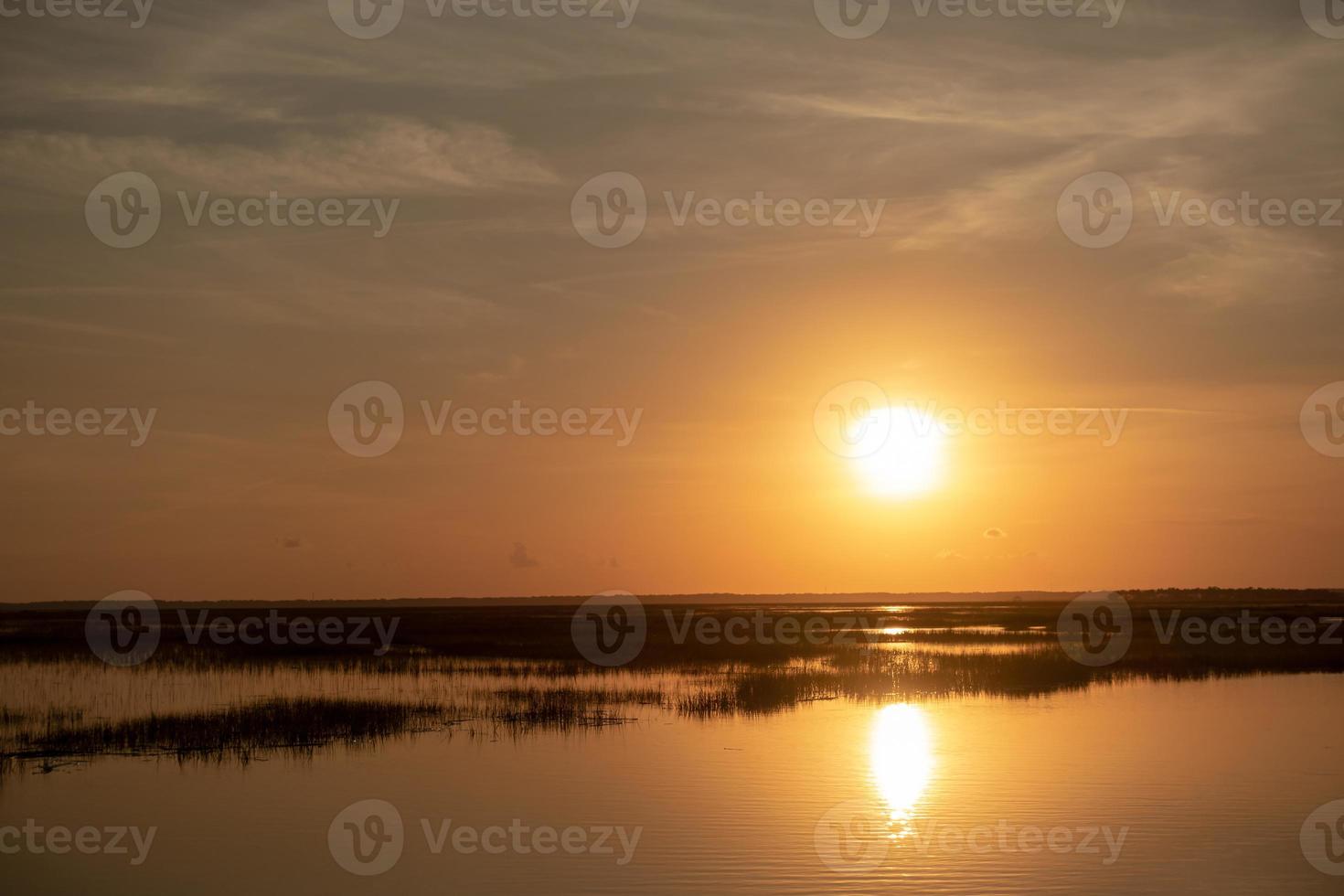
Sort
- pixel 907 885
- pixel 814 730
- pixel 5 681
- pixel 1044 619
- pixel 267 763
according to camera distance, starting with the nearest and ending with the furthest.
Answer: pixel 907 885
pixel 267 763
pixel 814 730
pixel 5 681
pixel 1044 619

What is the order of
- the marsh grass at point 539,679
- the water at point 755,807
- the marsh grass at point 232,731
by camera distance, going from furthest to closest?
1. the marsh grass at point 539,679
2. the marsh grass at point 232,731
3. the water at point 755,807

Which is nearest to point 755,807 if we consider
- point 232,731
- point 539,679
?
point 232,731

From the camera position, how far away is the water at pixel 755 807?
56.5 ft

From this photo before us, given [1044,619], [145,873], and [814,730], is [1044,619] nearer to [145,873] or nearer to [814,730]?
[814,730]

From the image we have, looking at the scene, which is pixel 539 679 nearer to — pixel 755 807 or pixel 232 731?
pixel 232 731

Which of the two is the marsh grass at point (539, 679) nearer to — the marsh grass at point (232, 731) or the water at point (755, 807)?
the marsh grass at point (232, 731)

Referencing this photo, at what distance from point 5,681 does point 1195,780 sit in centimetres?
3570

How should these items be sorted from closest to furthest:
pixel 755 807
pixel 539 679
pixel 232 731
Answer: pixel 755 807 → pixel 232 731 → pixel 539 679

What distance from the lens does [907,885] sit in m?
16.4

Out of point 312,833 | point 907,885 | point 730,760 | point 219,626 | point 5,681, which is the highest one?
point 219,626

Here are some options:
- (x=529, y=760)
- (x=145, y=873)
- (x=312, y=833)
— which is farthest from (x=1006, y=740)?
(x=145, y=873)

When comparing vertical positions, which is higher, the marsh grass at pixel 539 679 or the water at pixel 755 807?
the marsh grass at pixel 539 679

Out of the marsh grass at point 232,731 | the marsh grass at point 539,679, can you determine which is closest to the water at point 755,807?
the marsh grass at point 232,731

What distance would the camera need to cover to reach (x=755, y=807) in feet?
70.7
